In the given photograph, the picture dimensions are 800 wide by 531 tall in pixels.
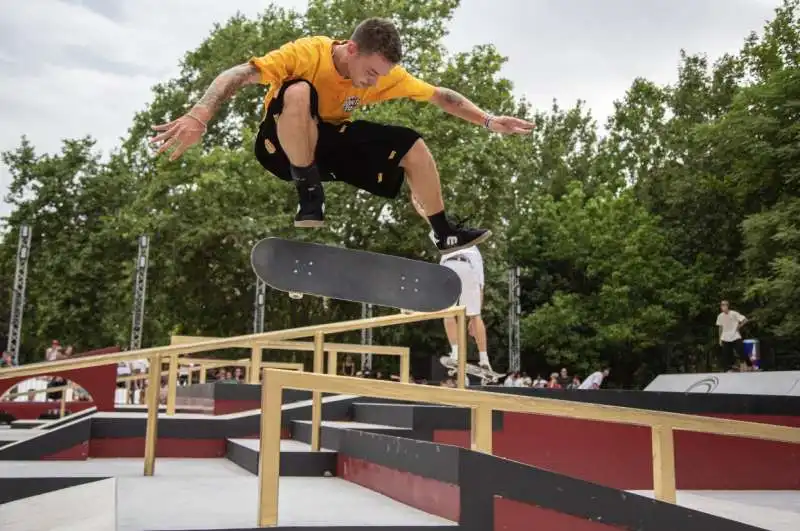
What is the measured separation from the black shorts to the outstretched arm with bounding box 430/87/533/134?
16.7 inches

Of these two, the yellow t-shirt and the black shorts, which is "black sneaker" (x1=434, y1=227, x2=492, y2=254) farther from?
the yellow t-shirt

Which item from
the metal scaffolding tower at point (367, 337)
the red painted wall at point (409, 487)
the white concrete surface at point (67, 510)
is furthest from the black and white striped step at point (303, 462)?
the metal scaffolding tower at point (367, 337)

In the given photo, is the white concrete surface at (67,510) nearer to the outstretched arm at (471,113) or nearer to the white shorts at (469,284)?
the outstretched arm at (471,113)

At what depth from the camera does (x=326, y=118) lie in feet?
12.9

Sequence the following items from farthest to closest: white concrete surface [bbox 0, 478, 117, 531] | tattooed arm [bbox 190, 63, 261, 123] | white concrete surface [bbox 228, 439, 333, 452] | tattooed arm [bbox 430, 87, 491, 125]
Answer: white concrete surface [bbox 228, 439, 333, 452] < tattooed arm [bbox 430, 87, 491, 125] < tattooed arm [bbox 190, 63, 261, 123] < white concrete surface [bbox 0, 478, 117, 531]

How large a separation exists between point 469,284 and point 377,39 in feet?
15.0

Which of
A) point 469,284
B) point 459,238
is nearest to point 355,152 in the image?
point 459,238

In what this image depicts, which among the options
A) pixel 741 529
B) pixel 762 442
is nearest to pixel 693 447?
pixel 762 442

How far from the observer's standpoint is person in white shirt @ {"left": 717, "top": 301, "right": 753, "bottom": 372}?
1570 cm

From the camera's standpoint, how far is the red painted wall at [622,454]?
6871 mm

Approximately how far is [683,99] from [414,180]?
115 ft

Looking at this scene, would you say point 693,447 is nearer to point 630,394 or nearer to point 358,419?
point 630,394

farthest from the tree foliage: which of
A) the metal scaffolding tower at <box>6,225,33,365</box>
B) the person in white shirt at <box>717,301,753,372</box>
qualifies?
the person in white shirt at <box>717,301,753,372</box>

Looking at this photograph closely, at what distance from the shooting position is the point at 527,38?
27.7 meters
